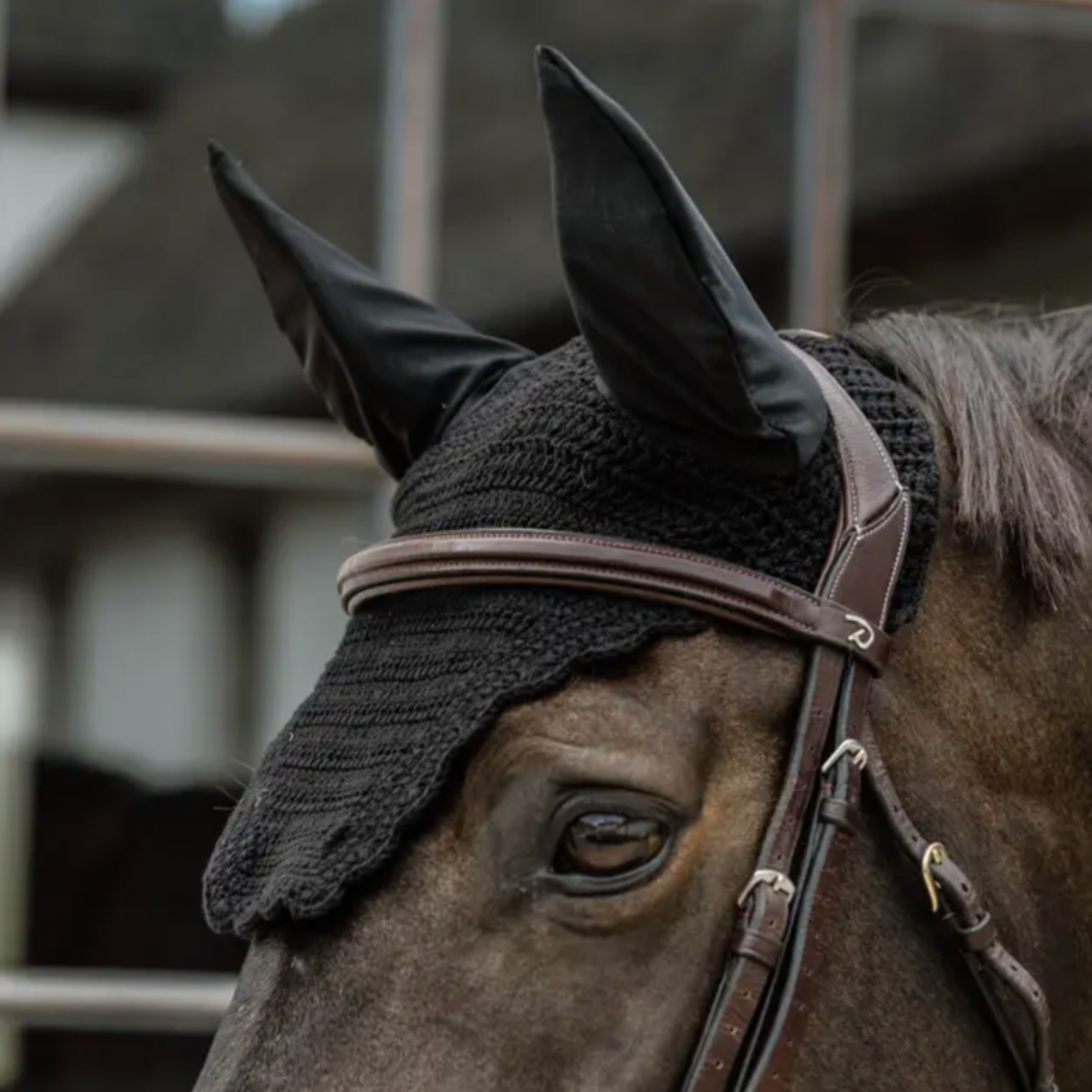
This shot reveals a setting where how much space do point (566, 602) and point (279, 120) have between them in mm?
2283

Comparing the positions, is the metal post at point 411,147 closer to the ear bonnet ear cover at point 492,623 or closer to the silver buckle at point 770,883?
the ear bonnet ear cover at point 492,623

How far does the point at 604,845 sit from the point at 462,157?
2.29 metres

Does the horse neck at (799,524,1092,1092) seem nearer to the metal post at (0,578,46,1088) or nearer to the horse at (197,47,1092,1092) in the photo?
the horse at (197,47,1092,1092)

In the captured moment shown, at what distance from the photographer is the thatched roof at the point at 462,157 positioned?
3318mm

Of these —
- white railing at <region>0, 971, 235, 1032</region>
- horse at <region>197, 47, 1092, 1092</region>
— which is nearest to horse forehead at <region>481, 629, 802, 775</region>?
horse at <region>197, 47, 1092, 1092</region>

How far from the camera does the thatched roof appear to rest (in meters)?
3.32

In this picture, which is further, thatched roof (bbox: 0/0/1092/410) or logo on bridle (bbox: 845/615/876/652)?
thatched roof (bbox: 0/0/1092/410)

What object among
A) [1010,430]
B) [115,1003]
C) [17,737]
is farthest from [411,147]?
[1010,430]

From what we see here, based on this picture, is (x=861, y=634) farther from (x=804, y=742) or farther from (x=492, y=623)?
(x=492, y=623)

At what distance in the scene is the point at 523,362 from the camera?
159 cm

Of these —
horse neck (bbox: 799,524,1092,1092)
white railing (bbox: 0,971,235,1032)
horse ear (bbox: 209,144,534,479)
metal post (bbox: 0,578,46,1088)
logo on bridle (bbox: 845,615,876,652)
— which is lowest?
white railing (bbox: 0,971,235,1032)

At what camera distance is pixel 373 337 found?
1609 mm

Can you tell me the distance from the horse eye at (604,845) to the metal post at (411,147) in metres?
1.94

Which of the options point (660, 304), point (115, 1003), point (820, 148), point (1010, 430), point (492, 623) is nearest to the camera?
point (660, 304)
